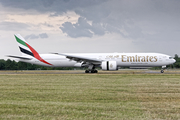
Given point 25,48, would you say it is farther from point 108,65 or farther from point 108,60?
point 108,65

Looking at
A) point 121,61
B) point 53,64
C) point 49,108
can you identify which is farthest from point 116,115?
point 53,64

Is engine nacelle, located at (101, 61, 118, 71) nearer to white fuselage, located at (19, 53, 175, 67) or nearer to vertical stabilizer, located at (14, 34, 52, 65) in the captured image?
white fuselage, located at (19, 53, 175, 67)

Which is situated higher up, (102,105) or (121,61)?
(121,61)

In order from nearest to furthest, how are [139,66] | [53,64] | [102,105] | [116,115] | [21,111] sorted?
1. [116,115]
2. [21,111]
3. [102,105]
4. [139,66]
5. [53,64]

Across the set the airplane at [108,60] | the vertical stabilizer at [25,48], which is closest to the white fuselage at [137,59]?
the airplane at [108,60]

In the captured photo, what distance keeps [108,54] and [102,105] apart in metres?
27.5

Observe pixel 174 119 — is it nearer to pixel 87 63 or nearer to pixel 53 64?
pixel 87 63

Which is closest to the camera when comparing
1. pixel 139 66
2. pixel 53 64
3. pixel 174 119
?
pixel 174 119

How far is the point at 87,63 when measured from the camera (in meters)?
33.9

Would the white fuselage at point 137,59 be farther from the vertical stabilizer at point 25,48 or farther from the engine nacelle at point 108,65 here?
the vertical stabilizer at point 25,48

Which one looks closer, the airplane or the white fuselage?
the airplane

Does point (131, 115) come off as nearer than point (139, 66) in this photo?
Yes

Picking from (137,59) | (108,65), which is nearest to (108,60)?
(108,65)

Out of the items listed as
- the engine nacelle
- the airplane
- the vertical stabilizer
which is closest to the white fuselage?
the airplane
